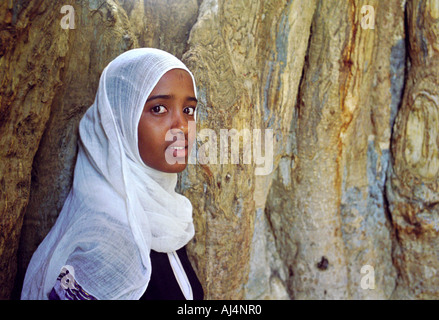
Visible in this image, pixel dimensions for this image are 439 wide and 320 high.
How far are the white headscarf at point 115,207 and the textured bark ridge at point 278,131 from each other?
0.25 metres

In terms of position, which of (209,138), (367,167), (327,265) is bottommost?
(327,265)

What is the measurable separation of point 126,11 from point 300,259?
5.36ft

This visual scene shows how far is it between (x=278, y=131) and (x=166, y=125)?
93cm

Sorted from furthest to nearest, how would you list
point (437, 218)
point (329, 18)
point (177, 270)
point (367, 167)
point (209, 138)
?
point (367, 167) → point (437, 218) → point (329, 18) → point (209, 138) → point (177, 270)

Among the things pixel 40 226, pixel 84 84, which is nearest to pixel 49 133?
pixel 84 84

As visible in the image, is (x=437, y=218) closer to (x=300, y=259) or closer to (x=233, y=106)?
(x=300, y=259)

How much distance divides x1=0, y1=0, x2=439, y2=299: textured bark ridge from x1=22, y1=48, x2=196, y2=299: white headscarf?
248 mm

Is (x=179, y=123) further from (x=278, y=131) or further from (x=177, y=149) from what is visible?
(x=278, y=131)

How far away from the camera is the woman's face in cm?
139

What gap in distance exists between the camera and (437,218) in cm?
233
